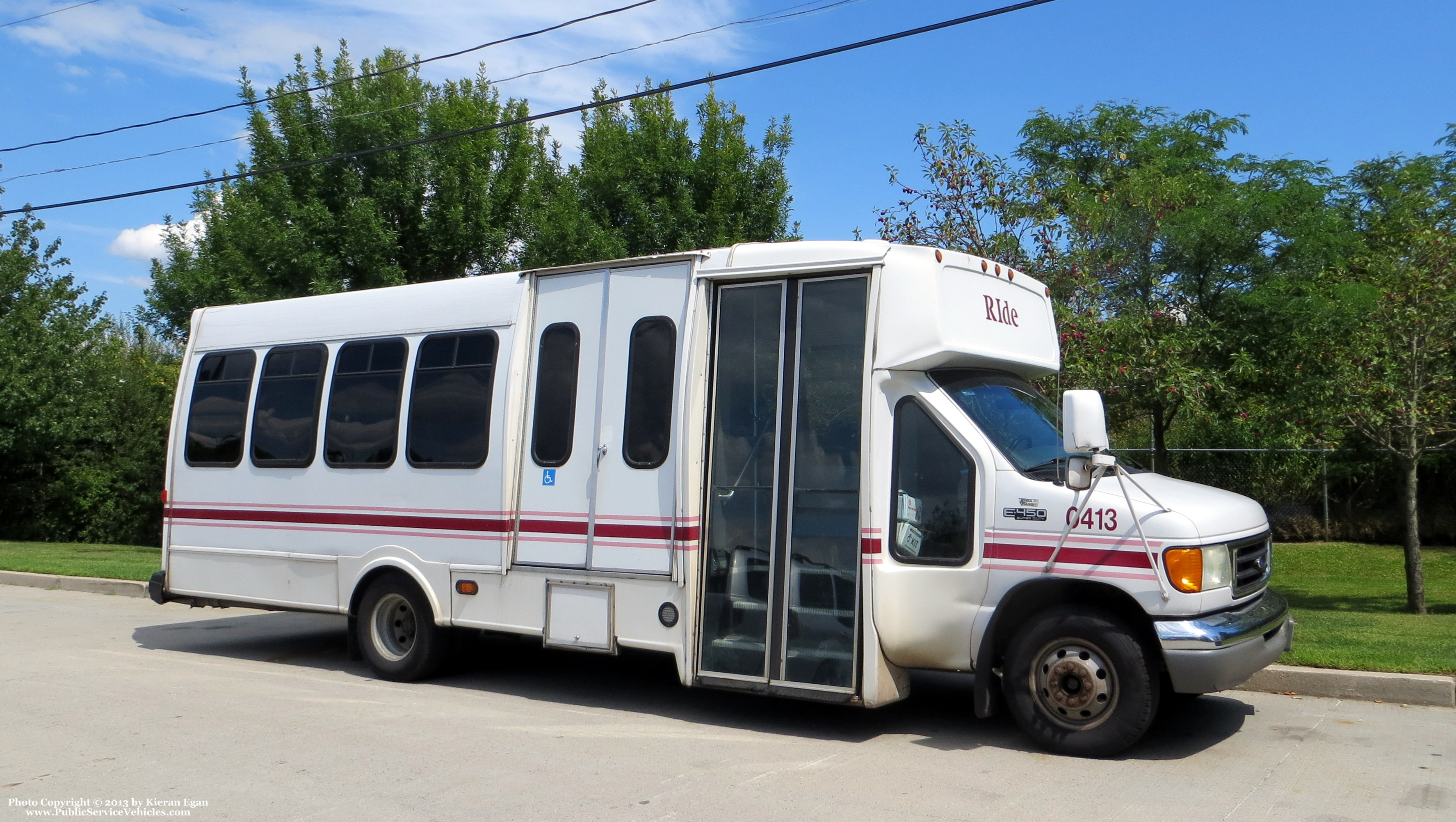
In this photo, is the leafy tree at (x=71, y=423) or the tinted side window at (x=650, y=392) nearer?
the tinted side window at (x=650, y=392)

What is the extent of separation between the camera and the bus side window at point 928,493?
22.8 ft

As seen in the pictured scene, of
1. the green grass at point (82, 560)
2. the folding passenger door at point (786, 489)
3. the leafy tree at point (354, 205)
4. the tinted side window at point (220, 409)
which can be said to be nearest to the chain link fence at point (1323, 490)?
the leafy tree at point (354, 205)

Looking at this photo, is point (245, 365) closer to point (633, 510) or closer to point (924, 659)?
point (633, 510)

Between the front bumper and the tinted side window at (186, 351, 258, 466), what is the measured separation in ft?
24.9

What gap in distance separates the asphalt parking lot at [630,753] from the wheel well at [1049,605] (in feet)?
2.08

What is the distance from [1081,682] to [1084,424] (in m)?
1.48

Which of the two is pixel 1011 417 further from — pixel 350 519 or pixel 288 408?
pixel 288 408

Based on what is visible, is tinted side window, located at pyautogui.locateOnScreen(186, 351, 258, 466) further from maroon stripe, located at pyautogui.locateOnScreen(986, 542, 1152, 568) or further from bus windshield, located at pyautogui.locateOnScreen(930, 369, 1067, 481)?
maroon stripe, located at pyautogui.locateOnScreen(986, 542, 1152, 568)

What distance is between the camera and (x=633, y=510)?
7887 mm

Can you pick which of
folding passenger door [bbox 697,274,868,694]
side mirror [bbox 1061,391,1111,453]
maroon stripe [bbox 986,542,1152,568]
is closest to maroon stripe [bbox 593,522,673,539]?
folding passenger door [bbox 697,274,868,694]

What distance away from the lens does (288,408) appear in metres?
9.87

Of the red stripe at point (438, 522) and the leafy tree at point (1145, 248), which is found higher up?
the leafy tree at point (1145, 248)

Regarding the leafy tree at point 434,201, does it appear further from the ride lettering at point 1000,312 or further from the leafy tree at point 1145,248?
the ride lettering at point 1000,312

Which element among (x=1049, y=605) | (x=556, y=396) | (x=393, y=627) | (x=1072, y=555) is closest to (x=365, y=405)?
(x=393, y=627)
